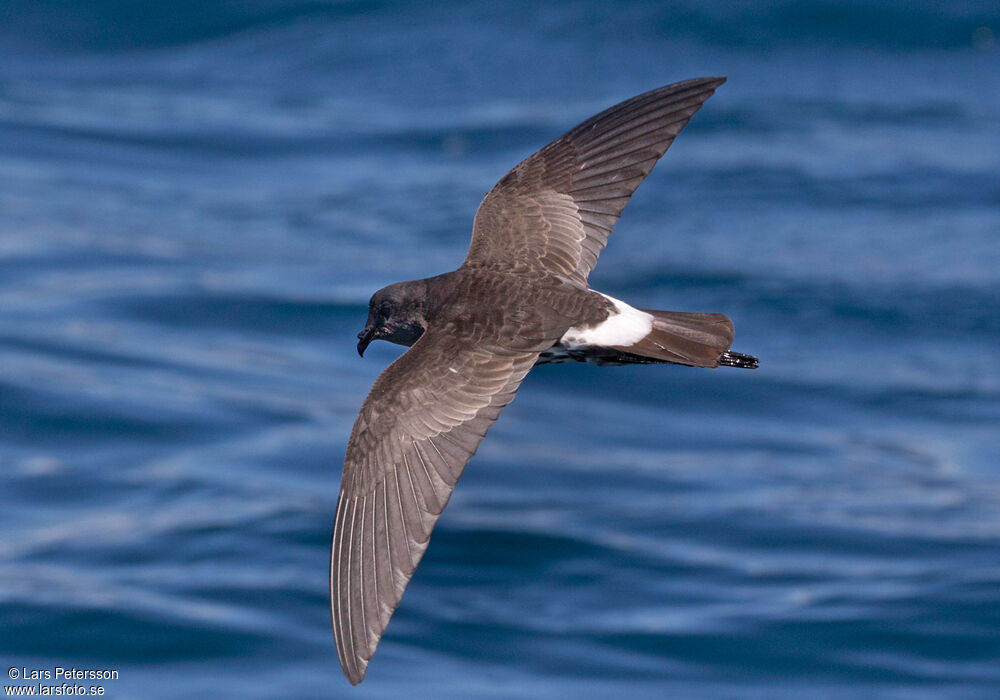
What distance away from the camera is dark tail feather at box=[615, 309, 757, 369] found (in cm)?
593

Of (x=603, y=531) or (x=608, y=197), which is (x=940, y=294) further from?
(x=608, y=197)

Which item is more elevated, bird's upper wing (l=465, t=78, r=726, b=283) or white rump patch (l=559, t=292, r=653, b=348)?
bird's upper wing (l=465, t=78, r=726, b=283)

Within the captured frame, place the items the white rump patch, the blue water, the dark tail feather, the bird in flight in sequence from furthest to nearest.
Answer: the blue water → the white rump patch → the dark tail feather → the bird in flight

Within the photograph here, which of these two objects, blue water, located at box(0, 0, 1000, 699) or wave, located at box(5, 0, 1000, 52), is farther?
wave, located at box(5, 0, 1000, 52)

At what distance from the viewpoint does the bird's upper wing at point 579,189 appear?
6.66 metres

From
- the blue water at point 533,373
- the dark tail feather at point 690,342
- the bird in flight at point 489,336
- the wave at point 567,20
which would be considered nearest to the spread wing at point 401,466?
the bird in flight at point 489,336

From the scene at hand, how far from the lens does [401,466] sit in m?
5.55

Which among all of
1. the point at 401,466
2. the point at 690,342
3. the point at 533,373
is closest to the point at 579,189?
the point at 690,342

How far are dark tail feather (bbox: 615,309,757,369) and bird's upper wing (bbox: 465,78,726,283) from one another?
0.65m

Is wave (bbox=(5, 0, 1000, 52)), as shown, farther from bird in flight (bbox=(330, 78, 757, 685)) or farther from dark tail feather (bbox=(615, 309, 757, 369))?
dark tail feather (bbox=(615, 309, 757, 369))

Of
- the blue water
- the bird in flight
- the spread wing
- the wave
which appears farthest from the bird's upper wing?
the wave

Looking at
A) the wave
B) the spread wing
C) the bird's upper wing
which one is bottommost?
the spread wing

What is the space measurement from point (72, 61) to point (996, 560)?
14.8 metres

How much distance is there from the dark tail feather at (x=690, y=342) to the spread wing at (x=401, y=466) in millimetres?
515
